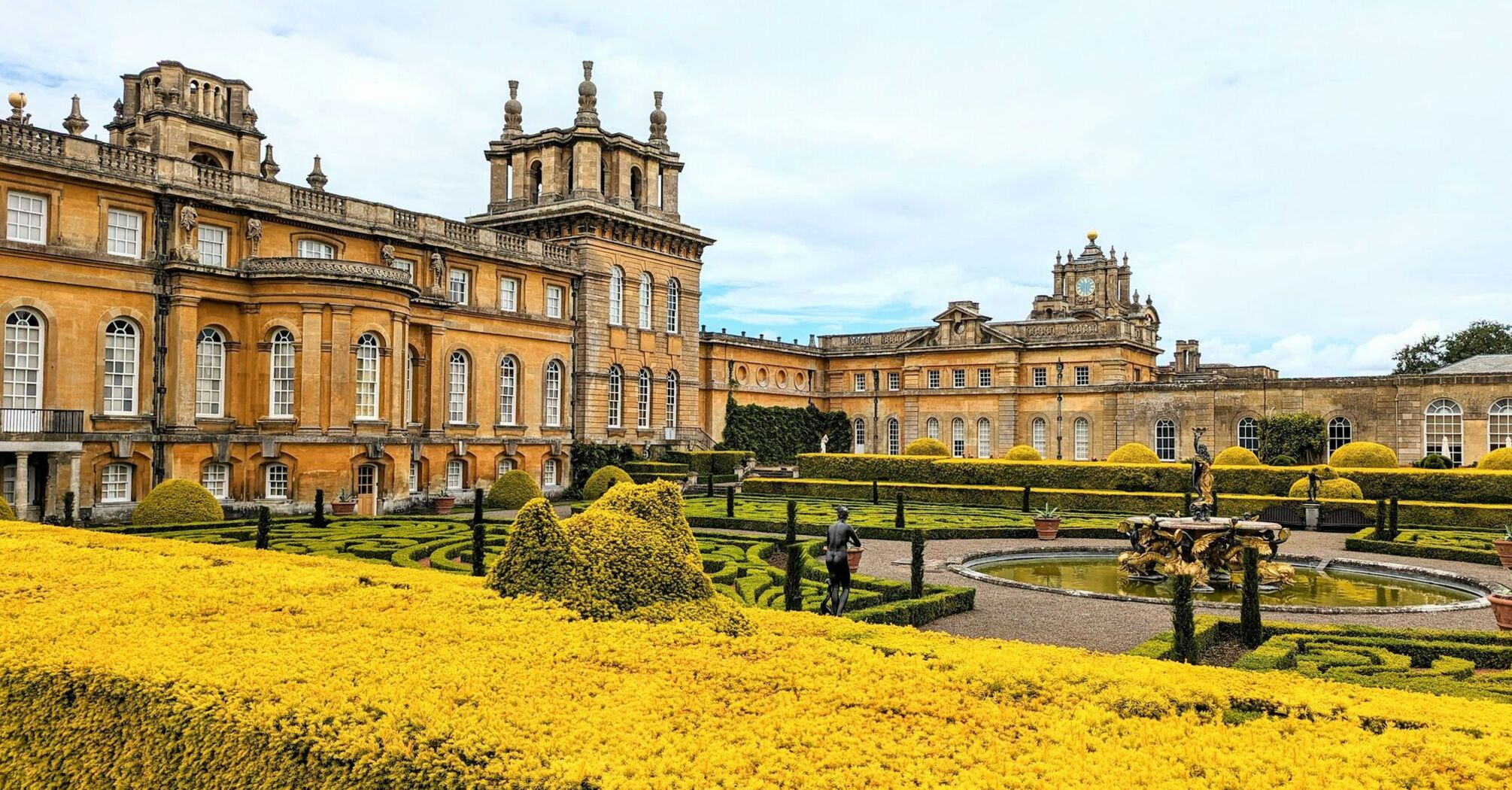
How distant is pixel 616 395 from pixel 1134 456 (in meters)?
19.6

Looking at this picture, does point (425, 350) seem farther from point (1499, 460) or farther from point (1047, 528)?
point (1499, 460)

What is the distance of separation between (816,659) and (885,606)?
7234 millimetres

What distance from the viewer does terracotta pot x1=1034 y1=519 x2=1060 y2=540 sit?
24.1 metres

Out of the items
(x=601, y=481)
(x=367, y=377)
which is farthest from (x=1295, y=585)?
(x=367, y=377)

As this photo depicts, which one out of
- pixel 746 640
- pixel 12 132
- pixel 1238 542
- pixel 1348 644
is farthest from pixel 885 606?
pixel 12 132

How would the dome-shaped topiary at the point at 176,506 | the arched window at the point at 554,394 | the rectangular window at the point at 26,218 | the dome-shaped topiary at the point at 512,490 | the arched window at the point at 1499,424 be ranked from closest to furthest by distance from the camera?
the dome-shaped topiary at the point at 176,506 < the rectangular window at the point at 26,218 < the dome-shaped topiary at the point at 512,490 < the arched window at the point at 554,394 < the arched window at the point at 1499,424

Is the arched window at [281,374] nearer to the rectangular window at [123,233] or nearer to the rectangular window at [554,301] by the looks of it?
the rectangular window at [123,233]

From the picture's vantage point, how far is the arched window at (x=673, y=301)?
4262 cm

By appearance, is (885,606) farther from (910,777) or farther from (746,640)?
(910,777)

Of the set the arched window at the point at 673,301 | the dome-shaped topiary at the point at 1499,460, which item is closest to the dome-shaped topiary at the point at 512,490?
the arched window at the point at 673,301

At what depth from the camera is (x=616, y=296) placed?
132 ft

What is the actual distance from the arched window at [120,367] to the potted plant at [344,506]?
5.52m

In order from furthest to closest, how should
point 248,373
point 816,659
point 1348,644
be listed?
point 248,373, point 1348,644, point 816,659

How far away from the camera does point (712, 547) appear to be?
19.7 metres
